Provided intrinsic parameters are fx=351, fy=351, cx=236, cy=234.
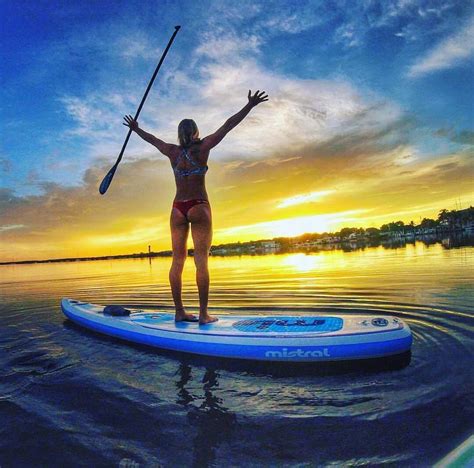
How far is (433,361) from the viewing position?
170 inches

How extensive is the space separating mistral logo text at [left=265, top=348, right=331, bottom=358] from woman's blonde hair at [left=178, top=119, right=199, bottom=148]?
330 centimetres

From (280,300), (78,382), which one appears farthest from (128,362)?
(280,300)

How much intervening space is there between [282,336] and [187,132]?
3315 mm

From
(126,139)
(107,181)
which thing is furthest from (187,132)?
(107,181)

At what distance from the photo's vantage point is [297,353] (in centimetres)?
448

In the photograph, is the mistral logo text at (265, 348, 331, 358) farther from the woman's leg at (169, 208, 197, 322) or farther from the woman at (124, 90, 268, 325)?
the woman's leg at (169, 208, 197, 322)

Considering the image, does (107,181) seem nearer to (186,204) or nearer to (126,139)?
(126,139)

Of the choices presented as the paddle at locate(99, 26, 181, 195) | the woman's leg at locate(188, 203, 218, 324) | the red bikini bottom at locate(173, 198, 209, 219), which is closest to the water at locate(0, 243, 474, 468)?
the woman's leg at locate(188, 203, 218, 324)

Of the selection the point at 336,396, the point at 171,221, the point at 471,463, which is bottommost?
the point at 336,396

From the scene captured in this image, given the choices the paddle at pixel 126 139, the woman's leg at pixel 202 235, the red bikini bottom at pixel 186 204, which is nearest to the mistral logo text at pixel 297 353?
the woman's leg at pixel 202 235

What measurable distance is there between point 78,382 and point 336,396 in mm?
3050

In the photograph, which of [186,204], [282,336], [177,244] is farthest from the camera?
[177,244]

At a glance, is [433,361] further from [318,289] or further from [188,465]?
[318,289]

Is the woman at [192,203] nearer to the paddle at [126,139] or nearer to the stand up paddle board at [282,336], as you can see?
the stand up paddle board at [282,336]
